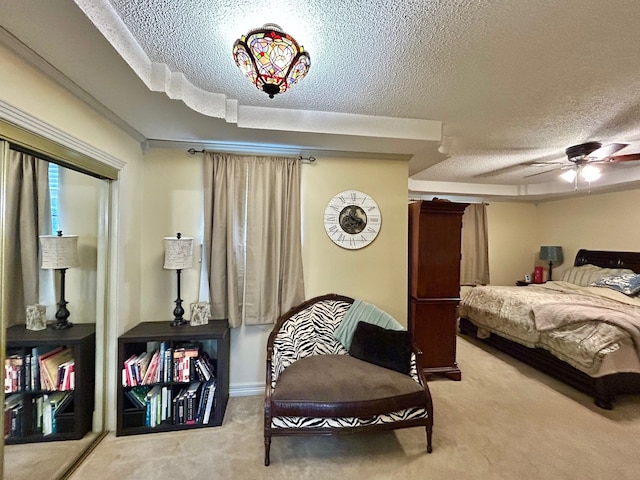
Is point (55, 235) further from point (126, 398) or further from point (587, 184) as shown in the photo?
point (587, 184)

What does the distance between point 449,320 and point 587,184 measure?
3432 millimetres

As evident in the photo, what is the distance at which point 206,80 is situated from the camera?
193cm

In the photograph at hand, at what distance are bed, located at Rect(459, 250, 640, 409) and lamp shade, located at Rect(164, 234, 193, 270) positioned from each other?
375cm

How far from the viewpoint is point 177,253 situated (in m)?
2.45

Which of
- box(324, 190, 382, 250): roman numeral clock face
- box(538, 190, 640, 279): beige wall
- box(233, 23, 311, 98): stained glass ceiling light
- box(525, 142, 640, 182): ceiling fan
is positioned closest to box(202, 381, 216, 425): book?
box(324, 190, 382, 250): roman numeral clock face

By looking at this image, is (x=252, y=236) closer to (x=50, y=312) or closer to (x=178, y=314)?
(x=178, y=314)

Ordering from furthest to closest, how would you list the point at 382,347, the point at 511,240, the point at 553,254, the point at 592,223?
the point at 511,240
the point at 553,254
the point at 592,223
the point at 382,347

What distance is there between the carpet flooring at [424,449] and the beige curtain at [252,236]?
927 millimetres

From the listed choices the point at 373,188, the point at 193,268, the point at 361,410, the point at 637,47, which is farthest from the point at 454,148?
the point at 193,268

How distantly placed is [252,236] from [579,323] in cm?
334

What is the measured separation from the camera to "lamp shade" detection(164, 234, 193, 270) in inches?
96.0

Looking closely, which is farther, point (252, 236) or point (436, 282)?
point (436, 282)

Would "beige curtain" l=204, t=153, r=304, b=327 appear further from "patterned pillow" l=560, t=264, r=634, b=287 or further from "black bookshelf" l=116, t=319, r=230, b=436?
"patterned pillow" l=560, t=264, r=634, b=287

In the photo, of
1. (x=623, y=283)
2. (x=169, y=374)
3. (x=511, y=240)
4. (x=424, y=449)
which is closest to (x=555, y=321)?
(x=623, y=283)
